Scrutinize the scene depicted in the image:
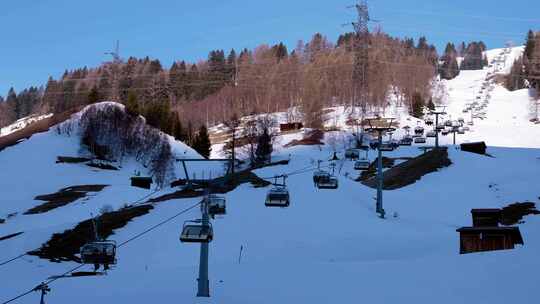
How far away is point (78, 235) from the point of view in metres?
42.6

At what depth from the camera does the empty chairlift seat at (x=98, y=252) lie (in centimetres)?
2655

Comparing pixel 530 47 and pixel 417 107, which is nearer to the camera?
pixel 417 107

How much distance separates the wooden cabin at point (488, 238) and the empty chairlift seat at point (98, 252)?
15.6 meters

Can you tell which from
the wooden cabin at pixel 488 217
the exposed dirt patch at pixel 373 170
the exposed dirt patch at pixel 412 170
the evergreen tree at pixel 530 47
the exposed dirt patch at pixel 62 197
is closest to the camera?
the wooden cabin at pixel 488 217

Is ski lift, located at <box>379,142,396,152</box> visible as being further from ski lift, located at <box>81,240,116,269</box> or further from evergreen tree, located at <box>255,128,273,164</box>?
evergreen tree, located at <box>255,128,273,164</box>

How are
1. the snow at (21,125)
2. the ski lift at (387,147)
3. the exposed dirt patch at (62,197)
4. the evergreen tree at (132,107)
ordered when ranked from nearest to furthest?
the ski lift at (387,147)
the exposed dirt patch at (62,197)
the evergreen tree at (132,107)
the snow at (21,125)

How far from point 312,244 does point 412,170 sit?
31044 millimetres

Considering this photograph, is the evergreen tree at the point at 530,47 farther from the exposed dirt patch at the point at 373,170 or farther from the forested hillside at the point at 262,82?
the exposed dirt patch at the point at 373,170

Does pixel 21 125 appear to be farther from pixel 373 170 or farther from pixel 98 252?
pixel 98 252

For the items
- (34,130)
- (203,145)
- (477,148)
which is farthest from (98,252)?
(34,130)

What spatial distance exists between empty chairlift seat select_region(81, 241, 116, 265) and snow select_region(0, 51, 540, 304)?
1114 millimetres

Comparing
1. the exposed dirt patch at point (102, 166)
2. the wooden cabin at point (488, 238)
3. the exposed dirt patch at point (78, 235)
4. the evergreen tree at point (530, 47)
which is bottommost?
the exposed dirt patch at point (78, 235)

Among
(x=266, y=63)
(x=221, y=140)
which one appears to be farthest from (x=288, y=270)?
(x=266, y=63)

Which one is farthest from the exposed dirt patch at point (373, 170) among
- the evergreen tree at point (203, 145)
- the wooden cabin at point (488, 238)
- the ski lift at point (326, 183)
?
the wooden cabin at point (488, 238)
